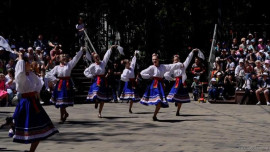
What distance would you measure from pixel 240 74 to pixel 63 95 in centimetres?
1009

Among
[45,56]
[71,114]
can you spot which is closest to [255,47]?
[45,56]

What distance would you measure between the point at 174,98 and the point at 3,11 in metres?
11.9

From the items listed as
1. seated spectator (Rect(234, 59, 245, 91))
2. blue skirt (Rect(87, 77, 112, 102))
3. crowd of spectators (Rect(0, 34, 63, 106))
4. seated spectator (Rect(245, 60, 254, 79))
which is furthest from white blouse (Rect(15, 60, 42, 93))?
seated spectator (Rect(234, 59, 245, 91))

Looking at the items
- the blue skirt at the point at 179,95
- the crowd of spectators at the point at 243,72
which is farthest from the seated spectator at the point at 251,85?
the blue skirt at the point at 179,95

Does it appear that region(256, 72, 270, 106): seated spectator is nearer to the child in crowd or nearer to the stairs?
the child in crowd

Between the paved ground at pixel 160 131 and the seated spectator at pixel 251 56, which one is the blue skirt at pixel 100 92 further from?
the seated spectator at pixel 251 56

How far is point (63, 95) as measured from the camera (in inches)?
625

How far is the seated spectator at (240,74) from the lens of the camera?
23648 millimetres

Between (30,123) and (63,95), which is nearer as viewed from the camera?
(30,123)

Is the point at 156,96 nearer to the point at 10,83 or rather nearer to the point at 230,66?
the point at 10,83

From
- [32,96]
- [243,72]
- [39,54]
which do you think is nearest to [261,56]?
[243,72]

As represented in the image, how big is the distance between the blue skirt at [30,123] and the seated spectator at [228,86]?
48.9ft

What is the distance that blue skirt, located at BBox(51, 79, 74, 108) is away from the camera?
15.8m

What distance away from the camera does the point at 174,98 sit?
59.2ft
